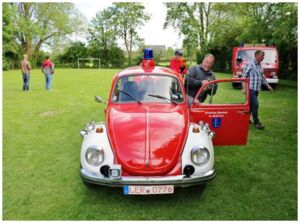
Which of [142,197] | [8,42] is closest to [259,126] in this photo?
[142,197]

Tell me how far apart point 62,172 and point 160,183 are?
83.9 inches

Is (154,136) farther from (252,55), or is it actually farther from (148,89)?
(252,55)

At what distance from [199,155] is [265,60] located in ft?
41.3

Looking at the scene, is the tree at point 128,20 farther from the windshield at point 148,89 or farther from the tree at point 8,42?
the windshield at point 148,89

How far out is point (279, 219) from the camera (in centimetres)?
401

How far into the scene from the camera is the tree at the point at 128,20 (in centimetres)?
5544

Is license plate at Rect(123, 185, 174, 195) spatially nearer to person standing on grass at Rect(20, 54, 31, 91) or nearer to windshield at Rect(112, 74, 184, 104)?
windshield at Rect(112, 74, 184, 104)

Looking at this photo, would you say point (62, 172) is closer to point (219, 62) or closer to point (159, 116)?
point (159, 116)

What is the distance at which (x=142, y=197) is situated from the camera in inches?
175

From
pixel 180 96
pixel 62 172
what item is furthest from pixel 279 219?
pixel 62 172

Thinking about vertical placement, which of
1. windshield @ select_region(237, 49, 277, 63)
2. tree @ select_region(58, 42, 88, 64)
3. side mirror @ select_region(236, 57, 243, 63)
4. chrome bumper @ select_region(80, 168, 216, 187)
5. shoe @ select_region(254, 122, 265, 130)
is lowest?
chrome bumper @ select_region(80, 168, 216, 187)

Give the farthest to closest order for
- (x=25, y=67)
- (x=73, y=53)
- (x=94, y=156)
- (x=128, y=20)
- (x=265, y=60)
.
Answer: (x=128, y=20) < (x=73, y=53) < (x=265, y=60) < (x=25, y=67) < (x=94, y=156)

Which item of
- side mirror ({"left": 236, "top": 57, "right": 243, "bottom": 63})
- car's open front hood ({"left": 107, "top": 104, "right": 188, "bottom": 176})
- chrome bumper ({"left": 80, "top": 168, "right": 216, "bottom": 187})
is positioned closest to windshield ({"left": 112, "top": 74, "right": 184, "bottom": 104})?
car's open front hood ({"left": 107, "top": 104, "right": 188, "bottom": 176})

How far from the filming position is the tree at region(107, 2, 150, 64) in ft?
182
